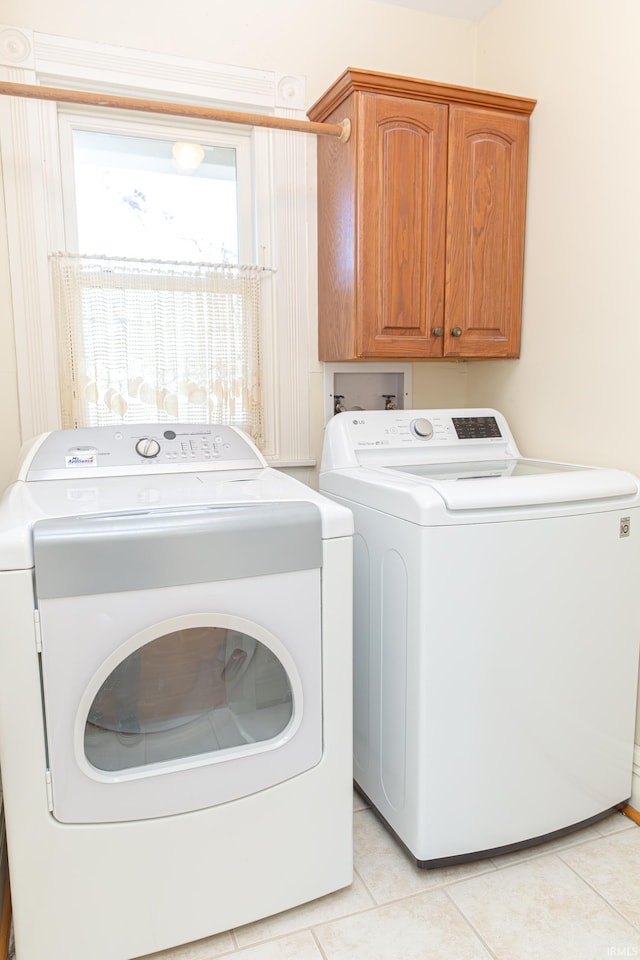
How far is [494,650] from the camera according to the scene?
151 cm

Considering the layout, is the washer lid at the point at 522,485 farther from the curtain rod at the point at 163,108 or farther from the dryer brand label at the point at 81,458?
the curtain rod at the point at 163,108

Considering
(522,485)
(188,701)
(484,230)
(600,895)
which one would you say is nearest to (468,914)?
Result: (600,895)

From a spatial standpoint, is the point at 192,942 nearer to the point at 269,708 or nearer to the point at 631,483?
the point at 269,708

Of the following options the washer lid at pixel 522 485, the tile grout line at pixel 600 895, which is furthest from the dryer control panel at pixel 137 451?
the tile grout line at pixel 600 895

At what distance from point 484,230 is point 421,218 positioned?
25 centimetres

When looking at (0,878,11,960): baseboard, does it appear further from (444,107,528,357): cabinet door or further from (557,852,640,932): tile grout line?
(444,107,528,357): cabinet door

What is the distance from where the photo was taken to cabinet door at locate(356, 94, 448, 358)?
1913 millimetres

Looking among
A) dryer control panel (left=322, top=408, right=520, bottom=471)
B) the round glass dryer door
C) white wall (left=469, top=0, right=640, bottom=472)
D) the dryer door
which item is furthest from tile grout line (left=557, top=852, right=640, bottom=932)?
dryer control panel (left=322, top=408, right=520, bottom=471)

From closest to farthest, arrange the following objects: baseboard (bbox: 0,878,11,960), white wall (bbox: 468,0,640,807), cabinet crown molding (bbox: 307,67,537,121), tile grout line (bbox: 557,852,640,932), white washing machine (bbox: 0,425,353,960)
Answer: white washing machine (bbox: 0,425,353,960)
baseboard (bbox: 0,878,11,960)
tile grout line (bbox: 557,852,640,932)
white wall (bbox: 468,0,640,807)
cabinet crown molding (bbox: 307,67,537,121)

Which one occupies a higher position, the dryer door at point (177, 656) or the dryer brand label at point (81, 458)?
the dryer brand label at point (81, 458)

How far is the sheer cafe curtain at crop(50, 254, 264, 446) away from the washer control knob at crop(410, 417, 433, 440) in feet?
1.80

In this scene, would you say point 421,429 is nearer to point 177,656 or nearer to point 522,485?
point 522,485

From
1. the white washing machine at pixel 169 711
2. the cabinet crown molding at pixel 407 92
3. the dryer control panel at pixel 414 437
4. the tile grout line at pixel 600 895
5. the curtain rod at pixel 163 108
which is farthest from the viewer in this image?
the dryer control panel at pixel 414 437

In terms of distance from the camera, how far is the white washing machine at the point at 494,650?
1472 millimetres
